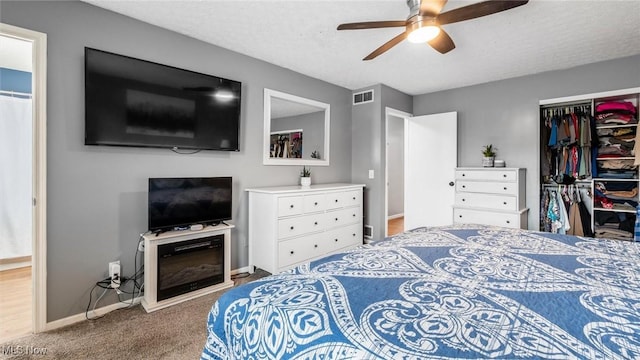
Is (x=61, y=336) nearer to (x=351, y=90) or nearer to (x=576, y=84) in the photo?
(x=351, y=90)

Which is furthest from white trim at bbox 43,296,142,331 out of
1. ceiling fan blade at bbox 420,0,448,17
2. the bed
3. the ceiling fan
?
ceiling fan blade at bbox 420,0,448,17

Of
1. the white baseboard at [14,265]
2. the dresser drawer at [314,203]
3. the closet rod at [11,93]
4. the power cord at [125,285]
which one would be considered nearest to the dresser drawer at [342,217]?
the dresser drawer at [314,203]

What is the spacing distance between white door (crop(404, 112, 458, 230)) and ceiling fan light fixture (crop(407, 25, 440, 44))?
2499 mm

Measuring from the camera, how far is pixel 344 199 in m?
3.72

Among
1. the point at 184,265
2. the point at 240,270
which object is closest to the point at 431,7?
the point at 184,265

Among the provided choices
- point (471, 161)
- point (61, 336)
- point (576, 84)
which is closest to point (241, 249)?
point (61, 336)

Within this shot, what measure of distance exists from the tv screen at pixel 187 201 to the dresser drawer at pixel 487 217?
10.1 ft

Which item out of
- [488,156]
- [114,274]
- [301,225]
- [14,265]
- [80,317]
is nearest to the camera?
[80,317]

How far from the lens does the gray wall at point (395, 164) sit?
22.8ft

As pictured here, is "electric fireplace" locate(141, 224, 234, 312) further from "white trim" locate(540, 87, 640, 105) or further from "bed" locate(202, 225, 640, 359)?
"white trim" locate(540, 87, 640, 105)

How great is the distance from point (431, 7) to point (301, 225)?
227cm

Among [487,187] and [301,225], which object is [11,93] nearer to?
[301,225]

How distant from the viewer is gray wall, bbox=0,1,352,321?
2.11m

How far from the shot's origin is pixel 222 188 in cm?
282
